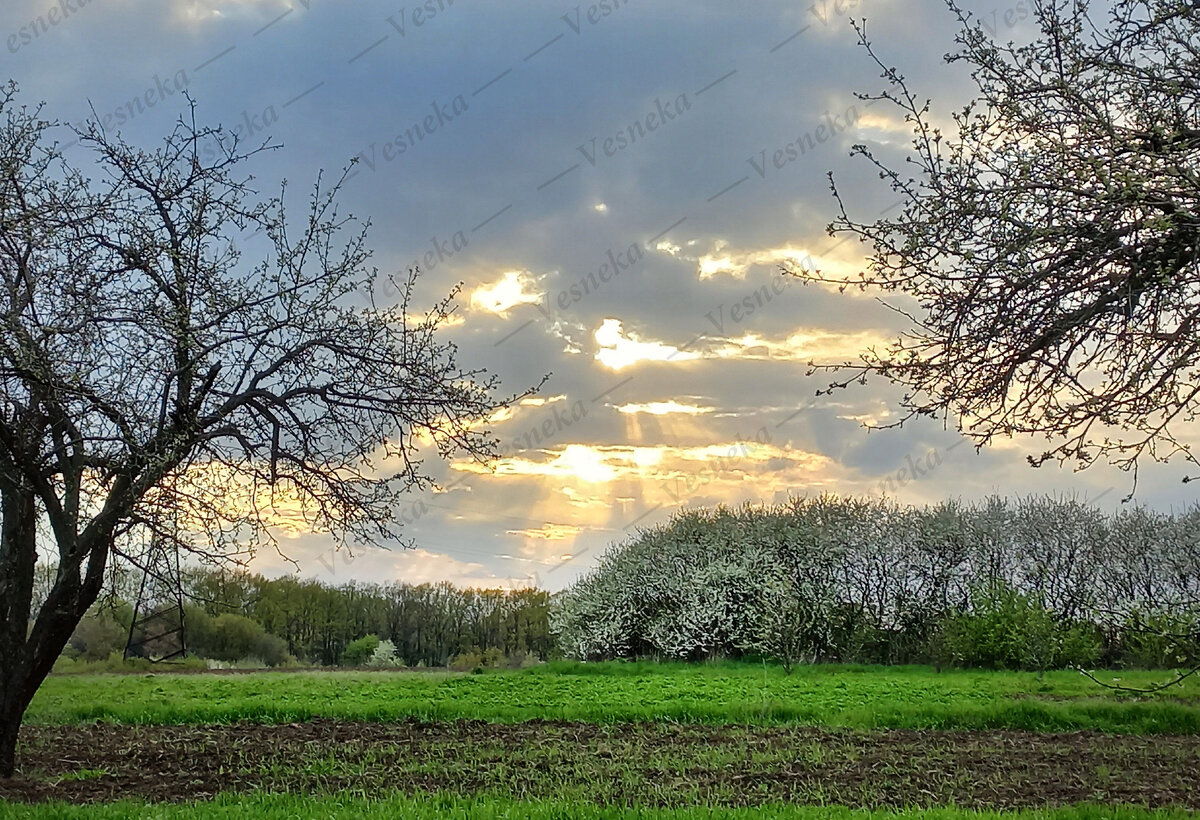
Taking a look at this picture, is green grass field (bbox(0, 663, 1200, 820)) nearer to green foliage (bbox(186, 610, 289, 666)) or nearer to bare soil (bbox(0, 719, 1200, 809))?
bare soil (bbox(0, 719, 1200, 809))

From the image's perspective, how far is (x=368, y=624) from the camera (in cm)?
3070

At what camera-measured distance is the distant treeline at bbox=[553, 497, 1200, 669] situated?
2334 cm

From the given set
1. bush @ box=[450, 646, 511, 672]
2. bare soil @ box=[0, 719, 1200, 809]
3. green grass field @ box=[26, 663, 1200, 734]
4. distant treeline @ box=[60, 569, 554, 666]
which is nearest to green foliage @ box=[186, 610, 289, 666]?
distant treeline @ box=[60, 569, 554, 666]

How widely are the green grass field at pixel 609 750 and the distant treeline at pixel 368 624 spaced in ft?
28.7

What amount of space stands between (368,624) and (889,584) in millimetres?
17073

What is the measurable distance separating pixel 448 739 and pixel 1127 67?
385 inches

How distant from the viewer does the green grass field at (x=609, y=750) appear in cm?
741

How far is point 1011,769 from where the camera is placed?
943cm

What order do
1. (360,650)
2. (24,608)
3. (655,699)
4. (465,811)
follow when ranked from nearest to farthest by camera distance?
(465,811) < (24,608) < (655,699) < (360,650)

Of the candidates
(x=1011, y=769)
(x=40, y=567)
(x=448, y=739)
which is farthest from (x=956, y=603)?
(x=40, y=567)

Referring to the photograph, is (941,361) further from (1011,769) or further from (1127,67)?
(1011,769)

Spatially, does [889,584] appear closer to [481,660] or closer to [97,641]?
[481,660]

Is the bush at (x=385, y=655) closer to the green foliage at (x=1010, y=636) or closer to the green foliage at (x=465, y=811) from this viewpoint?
the green foliage at (x=1010, y=636)

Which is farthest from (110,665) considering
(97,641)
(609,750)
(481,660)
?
(609,750)
